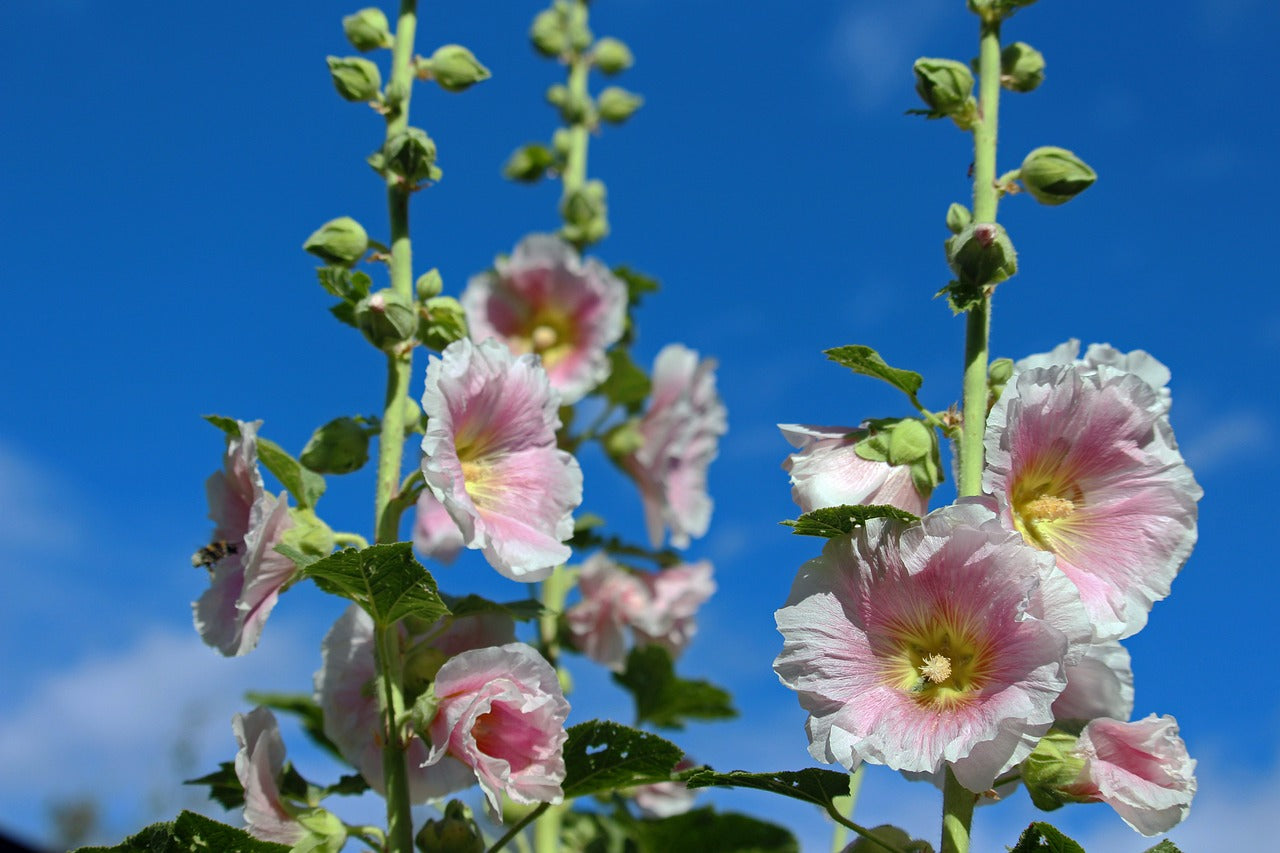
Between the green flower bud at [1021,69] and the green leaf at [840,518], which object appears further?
the green flower bud at [1021,69]

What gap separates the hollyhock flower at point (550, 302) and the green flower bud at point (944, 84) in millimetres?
1931

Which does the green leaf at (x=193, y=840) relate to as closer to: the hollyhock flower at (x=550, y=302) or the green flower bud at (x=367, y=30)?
the green flower bud at (x=367, y=30)

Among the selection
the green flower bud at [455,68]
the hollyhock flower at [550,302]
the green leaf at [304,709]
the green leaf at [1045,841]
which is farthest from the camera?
the hollyhock flower at [550,302]

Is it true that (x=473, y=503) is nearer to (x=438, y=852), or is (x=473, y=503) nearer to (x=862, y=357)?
(x=438, y=852)

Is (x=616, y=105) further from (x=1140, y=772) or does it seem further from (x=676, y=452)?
(x=1140, y=772)

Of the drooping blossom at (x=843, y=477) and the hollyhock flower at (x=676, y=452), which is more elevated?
the hollyhock flower at (x=676, y=452)

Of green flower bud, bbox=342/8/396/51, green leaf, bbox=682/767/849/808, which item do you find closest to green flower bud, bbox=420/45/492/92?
green flower bud, bbox=342/8/396/51

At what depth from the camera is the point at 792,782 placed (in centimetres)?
196

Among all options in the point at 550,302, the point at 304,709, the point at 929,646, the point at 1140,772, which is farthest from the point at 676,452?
the point at 1140,772

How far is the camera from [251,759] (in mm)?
2221

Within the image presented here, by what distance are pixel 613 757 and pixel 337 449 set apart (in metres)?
0.77

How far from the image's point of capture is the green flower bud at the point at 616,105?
15.0 ft

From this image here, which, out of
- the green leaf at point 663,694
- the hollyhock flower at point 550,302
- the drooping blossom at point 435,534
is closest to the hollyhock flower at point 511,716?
the drooping blossom at point 435,534

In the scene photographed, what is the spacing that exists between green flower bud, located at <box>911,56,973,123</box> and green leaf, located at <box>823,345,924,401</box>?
18.7 inches
